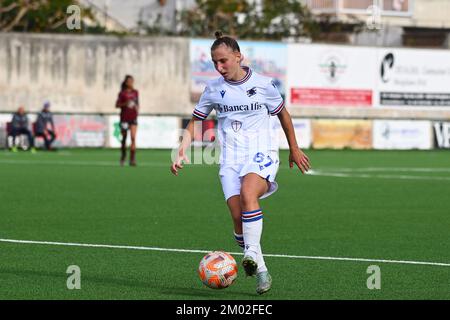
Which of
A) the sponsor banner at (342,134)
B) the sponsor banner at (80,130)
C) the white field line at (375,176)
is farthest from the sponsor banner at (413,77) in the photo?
the white field line at (375,176)

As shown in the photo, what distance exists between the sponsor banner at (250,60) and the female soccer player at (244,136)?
36.6 m

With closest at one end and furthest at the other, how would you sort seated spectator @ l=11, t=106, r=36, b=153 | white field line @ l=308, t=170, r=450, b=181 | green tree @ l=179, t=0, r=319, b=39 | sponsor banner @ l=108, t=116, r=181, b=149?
1. white field line @ l=308, t=170, r=450, b=181
2. seated spectator @ l=11, t=106, r=36, b=153
3. sponsor banner @ l=108, t=116, r=181, b=149
4. green tree @ l=179, t=0, r=319, b=39

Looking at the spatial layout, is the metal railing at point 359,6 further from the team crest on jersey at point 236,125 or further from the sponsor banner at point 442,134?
the team crest on jersey at point 236,125

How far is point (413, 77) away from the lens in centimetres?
5059

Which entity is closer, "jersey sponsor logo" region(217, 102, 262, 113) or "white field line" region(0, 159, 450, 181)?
"jersey sponsor logo" region(217, 102, 262, 113)

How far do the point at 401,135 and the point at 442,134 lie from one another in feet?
6.09

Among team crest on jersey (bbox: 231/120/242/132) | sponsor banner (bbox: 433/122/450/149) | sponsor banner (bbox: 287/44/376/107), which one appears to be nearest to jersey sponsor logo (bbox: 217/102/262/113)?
team crest on jersey (bbox: 231/120/242/132)

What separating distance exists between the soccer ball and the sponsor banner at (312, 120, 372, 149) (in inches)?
1382

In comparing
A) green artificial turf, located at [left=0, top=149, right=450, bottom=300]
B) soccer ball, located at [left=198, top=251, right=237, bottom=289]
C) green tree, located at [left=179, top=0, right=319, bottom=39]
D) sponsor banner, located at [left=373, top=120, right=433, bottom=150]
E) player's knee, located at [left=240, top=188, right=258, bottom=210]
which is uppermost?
green tree, located at [left=179, top=0, right=319, bottom=39]

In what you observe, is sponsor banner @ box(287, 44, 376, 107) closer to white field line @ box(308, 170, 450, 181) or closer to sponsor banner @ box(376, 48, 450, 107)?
sponsor banner @ box(376, 48, 450, 107)

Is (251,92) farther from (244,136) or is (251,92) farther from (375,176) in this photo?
(375,176)

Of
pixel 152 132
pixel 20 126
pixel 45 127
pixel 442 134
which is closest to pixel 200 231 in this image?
pixel 45 127

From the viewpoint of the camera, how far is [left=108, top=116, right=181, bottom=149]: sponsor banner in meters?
41.8

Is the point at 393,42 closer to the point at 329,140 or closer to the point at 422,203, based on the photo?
the point at 329,140
